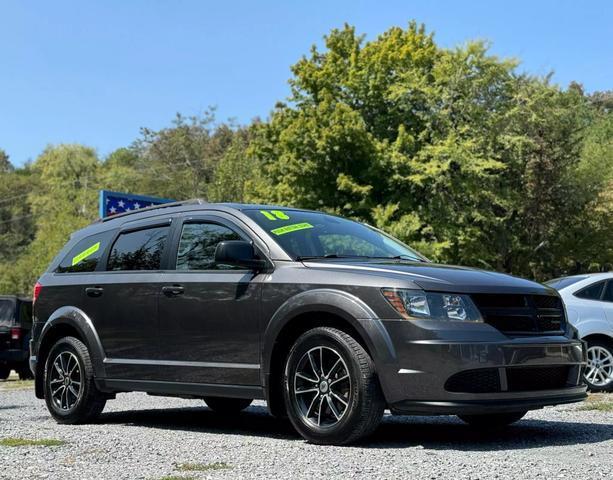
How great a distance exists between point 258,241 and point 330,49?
3591 cm

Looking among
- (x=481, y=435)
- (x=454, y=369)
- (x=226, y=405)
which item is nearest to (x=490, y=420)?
(x=481, y=435)

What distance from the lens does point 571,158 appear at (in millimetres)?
40250

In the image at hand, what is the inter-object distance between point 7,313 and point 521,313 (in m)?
15.9

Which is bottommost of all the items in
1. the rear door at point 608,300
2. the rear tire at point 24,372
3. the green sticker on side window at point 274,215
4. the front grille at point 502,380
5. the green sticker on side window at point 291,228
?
the rear tire at point 24,372

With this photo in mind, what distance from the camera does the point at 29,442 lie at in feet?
21.4

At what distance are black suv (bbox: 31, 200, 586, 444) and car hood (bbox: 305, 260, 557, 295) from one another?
0.6 inches

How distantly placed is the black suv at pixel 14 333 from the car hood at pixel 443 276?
48.0 ft

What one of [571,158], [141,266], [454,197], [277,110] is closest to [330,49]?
[277,110]

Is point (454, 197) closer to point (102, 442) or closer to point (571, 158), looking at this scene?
point (571, 158)

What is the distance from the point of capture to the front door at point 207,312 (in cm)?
679

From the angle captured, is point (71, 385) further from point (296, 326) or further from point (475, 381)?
point (475, 381)

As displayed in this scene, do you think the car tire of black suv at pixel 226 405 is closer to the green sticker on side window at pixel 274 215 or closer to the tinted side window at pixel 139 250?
the tinted side window at pixel 139 250

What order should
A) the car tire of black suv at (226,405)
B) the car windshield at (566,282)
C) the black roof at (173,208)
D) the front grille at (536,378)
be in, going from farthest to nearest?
the car windshield at (566,282), the car tire of black suv at (226,405), the black roof at (173,208), the front grille at (536,378)

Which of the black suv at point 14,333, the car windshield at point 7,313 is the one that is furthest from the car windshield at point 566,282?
the car windshield at point 7,313
